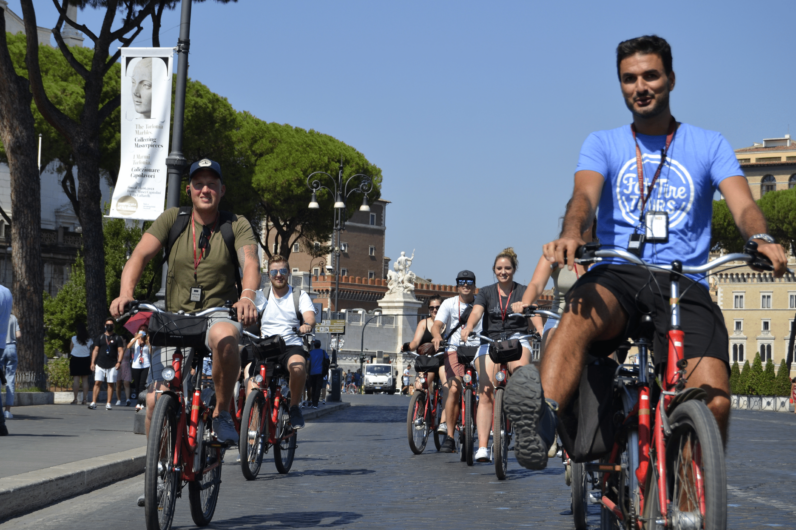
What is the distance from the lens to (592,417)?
3.92 m

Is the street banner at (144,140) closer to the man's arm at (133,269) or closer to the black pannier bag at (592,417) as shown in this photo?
the man's arm at (133,269)

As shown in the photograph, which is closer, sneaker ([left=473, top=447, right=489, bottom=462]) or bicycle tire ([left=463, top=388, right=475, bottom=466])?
sneaker ([left=473, top=447, right=489, bottom=462])

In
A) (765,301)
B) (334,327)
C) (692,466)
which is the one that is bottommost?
(692,466)

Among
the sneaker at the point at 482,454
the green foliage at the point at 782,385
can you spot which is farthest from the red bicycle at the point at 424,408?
the green foliage at the point at 782,385

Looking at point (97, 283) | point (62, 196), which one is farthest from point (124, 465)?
point (62, 196)

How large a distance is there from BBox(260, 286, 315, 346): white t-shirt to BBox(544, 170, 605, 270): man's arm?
17.9ft

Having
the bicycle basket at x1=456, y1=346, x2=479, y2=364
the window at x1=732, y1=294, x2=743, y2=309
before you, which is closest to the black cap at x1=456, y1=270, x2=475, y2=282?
the bicycle basket at x1=456, y1=346, x2=479, y2=364

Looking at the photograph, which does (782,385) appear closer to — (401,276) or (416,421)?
(401,276)

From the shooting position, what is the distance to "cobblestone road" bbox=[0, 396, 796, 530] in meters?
6.19

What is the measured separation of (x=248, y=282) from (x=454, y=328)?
5.21 metres

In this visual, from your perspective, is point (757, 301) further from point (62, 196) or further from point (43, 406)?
point (43, 406)

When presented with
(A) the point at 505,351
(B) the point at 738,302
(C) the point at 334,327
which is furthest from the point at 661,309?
(B) the point at 738,302

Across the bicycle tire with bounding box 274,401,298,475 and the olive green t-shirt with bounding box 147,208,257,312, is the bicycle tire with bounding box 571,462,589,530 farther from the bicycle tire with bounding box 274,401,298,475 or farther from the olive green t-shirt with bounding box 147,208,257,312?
the bicycle tire with bounding box 274,401,298,475

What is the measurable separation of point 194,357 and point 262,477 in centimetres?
339
